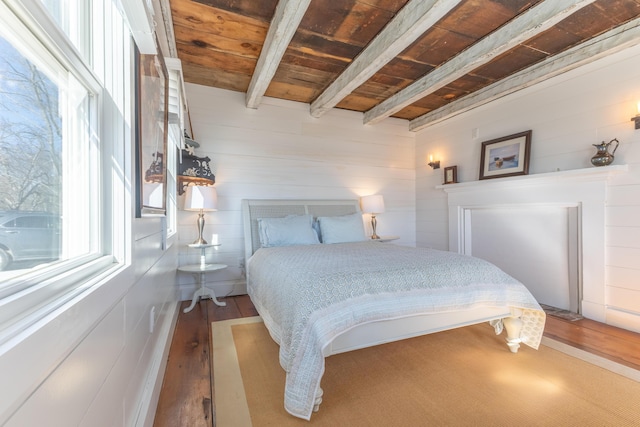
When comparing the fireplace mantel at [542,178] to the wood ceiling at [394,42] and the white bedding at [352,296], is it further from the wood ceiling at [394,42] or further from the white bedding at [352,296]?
the white bedding at [352,296]

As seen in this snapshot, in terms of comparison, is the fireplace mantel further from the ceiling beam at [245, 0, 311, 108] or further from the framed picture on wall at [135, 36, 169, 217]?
the framed picture on wall at [135, 36, 169, 217]

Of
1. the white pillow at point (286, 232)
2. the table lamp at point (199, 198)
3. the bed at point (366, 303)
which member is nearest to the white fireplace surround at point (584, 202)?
the bed at point (366, 303)

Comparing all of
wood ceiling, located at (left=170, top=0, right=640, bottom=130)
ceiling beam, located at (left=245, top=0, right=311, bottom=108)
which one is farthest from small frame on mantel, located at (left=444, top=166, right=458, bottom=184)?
ceiling beam, located at (left=245, top=0, right=311, bottom=108)

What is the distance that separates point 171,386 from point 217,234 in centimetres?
203

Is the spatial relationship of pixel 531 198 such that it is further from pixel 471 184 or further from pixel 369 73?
pixel 369 73

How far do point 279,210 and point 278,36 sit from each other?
1.99 meters

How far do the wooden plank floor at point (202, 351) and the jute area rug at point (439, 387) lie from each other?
9 cm

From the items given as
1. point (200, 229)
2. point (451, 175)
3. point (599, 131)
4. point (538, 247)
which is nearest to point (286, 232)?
point (200, 229)

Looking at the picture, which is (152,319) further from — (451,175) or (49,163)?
(451,175)

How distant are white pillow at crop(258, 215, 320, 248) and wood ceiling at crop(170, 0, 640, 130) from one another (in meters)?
1.47

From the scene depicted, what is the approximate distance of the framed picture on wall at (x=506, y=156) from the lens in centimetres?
322

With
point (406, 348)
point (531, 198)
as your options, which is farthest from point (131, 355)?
point (531, 198)

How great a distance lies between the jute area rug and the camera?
4.75 feet

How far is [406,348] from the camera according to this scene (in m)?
2.19
